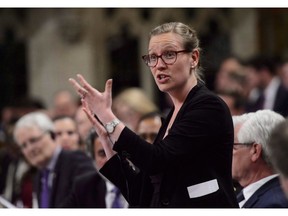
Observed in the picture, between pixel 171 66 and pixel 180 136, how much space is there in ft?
1.02

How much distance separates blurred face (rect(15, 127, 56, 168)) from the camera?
8.61m

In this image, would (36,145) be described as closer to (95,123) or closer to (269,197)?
(269,197)

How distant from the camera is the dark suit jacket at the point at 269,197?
5434 mm

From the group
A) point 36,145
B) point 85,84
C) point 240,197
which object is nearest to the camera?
point 85,84

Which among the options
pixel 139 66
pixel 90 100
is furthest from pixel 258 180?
pixel 139 66

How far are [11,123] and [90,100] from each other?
691 centimetres

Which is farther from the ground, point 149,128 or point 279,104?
point 149,128

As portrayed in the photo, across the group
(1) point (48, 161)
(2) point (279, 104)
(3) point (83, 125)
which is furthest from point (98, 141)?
(2) point (279, 104)

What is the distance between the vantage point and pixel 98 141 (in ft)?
23.6

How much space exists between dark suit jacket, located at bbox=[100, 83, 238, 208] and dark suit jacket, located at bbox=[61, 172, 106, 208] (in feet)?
8.22
